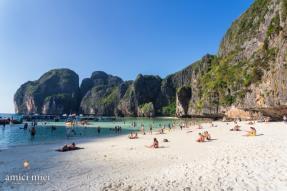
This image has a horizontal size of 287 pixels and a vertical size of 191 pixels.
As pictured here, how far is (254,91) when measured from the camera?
45.8m

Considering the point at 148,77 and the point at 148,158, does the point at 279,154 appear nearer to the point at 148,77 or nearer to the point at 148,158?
the point at 148,158

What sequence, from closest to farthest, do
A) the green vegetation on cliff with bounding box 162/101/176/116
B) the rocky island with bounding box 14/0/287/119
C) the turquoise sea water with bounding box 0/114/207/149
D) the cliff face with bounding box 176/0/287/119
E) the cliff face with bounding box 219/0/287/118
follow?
the cliff face with bounding box 219/0/287/118 → the turquoise sea water with bounding box 0/114/207/149 → the cliff face with bounding box 176/0/287/119 → the rocky island with bounding box 14/0/287/119 → the green vegetation on cliff with bounding box 162/101/176/116

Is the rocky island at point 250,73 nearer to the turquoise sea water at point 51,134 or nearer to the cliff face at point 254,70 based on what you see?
the cliff face at point 254,70

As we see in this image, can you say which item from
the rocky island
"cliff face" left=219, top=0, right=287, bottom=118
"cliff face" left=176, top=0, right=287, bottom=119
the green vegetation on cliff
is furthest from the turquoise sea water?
the green vegetation on cliff

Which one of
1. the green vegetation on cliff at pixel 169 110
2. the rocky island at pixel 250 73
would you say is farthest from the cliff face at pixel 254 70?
the green vegetation on cliff at pixel 169 110

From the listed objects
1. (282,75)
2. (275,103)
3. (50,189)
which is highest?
(282,75)

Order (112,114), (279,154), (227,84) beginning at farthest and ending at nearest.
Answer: (112,114) → (227,84) → (279,154)

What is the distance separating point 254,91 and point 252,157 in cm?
3644

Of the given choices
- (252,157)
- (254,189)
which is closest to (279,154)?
(252,157)

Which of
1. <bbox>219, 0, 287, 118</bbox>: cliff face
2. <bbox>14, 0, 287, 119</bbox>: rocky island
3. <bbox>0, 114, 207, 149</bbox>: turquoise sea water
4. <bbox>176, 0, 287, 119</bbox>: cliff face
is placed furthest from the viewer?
<bbox>14, 0, 287, 119</bbox>: rocky island

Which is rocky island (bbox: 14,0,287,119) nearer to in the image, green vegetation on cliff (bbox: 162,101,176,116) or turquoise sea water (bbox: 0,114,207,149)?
turquoise sea water (bbox: 0,114,207,149)

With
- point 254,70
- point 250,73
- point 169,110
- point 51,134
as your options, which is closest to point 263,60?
point 254,70

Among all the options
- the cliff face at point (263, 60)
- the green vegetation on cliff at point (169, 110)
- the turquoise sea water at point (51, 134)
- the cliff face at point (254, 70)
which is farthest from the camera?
the green vegetation on cliff at point (169, 110)

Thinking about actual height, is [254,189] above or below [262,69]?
below
